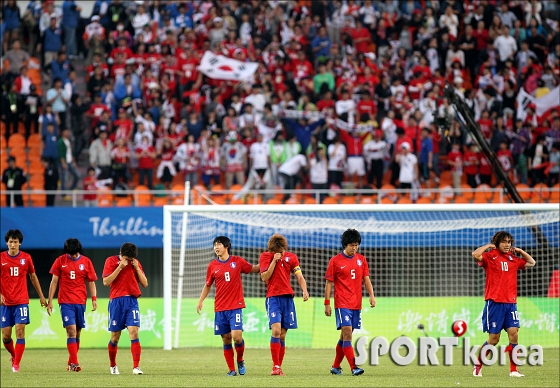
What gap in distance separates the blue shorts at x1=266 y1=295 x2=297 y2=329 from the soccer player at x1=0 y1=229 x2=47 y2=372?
3.34 metres

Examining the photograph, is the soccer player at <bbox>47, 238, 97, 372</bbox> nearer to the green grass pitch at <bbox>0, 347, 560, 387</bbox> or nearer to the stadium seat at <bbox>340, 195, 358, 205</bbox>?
the green grass pitch at <bbox>0, 347, 560, 387</bbox>

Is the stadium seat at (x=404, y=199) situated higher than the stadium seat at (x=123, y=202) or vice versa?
the stadium seat at (x=404, y=199)

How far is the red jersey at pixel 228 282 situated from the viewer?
11734 millimetres

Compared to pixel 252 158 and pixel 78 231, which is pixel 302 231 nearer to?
pixel 252 158

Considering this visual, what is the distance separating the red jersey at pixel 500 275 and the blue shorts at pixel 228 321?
307cm

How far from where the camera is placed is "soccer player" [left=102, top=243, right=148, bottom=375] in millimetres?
12117

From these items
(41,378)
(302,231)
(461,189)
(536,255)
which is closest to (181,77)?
(302,231)

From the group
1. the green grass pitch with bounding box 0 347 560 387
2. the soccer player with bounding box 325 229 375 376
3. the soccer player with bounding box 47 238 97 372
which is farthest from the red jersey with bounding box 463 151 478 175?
the soccer player with bounding box 47 238 97 372

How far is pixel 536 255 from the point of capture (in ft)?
64.8

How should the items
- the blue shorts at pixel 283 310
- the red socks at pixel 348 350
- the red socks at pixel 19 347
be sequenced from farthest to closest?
the red socks at pixel 19 347, the blue shorts at pixel 283 310, the red socks at pixel 348 350

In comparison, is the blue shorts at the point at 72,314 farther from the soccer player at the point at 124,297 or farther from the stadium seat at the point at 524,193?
the stadium seat at the point at 524,193

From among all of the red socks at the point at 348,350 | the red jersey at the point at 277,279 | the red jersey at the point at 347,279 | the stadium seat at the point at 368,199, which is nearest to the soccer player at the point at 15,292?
the red jersey at the point at 277,279

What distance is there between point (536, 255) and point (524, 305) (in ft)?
5.55

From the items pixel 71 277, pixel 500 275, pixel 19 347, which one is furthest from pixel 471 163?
pixel 19 347
